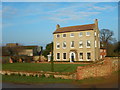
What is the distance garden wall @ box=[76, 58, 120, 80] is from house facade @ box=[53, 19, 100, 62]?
77.1ft

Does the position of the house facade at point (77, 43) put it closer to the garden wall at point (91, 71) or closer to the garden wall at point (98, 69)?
the garden wall at point (91, 71)

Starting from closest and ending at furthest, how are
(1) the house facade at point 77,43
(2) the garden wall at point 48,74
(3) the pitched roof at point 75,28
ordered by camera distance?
(2) the garden wall at point 48,74 < (1) the house facade at point 77,43 < (3) the pitched roof at point 75,28

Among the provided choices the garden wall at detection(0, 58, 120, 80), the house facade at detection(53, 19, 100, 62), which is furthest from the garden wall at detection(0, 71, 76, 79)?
the house facade at detection(53, 19, 100, 62)

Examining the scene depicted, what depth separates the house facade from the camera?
42.7m

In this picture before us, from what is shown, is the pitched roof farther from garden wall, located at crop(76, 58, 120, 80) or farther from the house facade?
garden wall, located at crop(76, 58, 120, 80)

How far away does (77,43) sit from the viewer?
147 ft

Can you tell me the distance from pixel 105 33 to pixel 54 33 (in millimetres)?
27908

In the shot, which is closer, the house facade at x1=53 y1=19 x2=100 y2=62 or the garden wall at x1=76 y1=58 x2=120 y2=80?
the garden wall at x1=76 y1=58 x2=120 y2=80

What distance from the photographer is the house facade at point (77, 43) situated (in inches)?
1682

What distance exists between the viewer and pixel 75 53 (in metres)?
44.4

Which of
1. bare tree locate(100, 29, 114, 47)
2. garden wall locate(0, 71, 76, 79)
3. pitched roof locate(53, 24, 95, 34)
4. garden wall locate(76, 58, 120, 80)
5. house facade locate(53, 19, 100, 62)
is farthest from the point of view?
bare tree locate(100, 29, 114, 47)

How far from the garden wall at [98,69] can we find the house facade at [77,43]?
23.5 m

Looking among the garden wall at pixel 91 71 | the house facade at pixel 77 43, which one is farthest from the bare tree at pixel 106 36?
the garden wall at pixel 91 71

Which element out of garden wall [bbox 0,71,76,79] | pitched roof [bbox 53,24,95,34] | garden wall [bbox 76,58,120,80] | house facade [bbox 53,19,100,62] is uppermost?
pitched roof [bbox 53,24,95,34]
